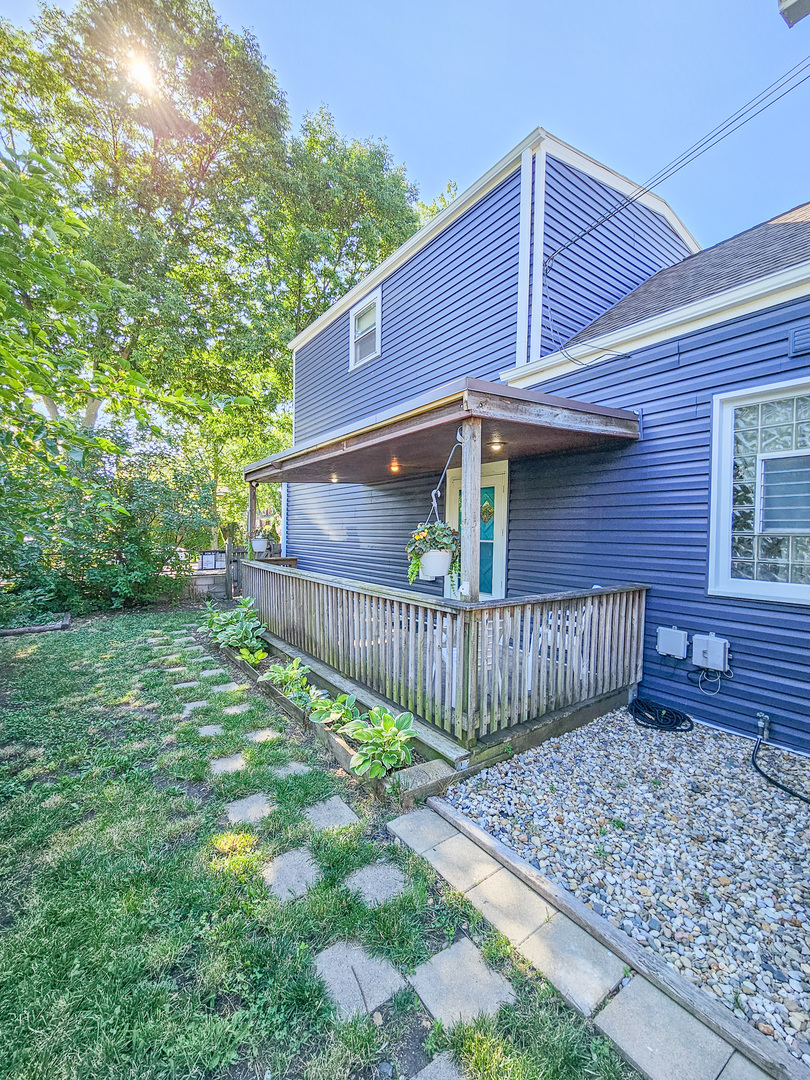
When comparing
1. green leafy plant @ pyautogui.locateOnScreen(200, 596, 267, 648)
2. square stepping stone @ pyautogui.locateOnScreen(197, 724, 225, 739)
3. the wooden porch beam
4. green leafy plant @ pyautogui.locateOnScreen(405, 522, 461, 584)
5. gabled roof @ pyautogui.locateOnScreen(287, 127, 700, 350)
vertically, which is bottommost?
square stepping stone @ pyautogui.locateOnScreen(197, 724, 225, 739)

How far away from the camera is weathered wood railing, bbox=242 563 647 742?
2867mm

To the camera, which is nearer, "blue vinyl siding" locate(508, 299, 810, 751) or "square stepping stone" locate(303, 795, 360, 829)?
"square stepping stone" locate(303, 795, 360, 829)

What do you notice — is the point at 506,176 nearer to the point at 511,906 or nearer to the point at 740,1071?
the point at 511,906

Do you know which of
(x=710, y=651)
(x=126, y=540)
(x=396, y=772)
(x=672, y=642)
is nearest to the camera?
(x=396, y=772)

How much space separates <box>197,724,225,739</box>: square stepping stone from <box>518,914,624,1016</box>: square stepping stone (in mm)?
2548

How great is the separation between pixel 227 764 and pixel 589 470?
13.2 feet

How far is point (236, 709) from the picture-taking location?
388 centimetres

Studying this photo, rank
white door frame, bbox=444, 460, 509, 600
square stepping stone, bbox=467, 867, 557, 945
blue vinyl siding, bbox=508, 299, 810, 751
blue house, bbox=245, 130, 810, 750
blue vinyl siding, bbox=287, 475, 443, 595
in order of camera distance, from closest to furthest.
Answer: square stepping stone, bbox=467, 867, 557, 945, blue house, bbox=245, 130, 810, 750, blue vinyl siding, bbox=508, 299, 810, 751, white door frame, bbox=444, 460, 509, 600, blue vinyl siding, bbox=287, 475, 443, 595

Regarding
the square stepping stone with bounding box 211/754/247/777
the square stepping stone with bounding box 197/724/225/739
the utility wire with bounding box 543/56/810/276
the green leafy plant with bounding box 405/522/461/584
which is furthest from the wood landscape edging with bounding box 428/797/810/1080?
the utility wire with bounding box 543/56/810/276

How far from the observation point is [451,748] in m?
2.86

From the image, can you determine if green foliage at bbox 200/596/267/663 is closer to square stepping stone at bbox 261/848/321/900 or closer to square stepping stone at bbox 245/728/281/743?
square stepping stone at bbox 245/728/281/743

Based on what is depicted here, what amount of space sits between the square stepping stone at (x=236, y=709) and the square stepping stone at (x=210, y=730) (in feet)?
0.75

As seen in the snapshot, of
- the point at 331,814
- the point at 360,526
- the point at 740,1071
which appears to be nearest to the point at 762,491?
the point at 740,1071

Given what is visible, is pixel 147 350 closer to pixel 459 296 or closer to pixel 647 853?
pixel 459 296
